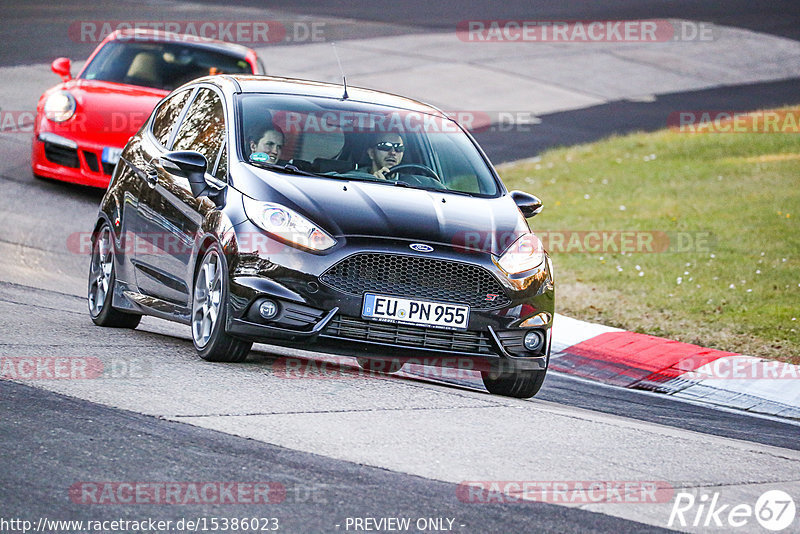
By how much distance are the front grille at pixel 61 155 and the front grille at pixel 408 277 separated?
7.37 meters

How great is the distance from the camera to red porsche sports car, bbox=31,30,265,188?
1341 centimetres

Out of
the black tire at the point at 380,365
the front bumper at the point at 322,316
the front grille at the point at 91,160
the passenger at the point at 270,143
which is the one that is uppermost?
the passenger at the point at 270,143

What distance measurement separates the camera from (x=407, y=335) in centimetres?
701

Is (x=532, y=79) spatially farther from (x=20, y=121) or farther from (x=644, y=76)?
(x=20, y=121)

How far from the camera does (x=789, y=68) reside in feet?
97.9

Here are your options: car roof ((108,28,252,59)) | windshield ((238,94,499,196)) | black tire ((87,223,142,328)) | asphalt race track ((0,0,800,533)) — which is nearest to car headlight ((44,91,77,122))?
car roof ((108,28,252,59))

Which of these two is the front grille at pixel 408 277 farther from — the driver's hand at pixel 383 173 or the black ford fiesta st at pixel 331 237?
the driver's hand at pixel 383 173

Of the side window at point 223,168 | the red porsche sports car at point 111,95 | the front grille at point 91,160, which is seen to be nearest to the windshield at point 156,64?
the red porsche sports car at point 111,95

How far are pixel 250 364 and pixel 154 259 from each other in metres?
1.24

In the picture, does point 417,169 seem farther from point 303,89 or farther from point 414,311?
point 414,311

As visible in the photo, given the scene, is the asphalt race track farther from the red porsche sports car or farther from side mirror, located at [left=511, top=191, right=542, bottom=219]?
the red porsche sports car

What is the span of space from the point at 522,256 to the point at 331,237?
1.14 meters

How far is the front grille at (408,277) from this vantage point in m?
6.90

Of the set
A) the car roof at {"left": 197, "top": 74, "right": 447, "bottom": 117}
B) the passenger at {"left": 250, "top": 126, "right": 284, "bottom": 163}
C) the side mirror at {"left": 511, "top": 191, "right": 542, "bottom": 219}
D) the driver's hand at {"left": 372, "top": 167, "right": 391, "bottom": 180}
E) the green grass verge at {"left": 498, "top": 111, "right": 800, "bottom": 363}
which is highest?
the car roof at {"left": 197, "top": 74, "right": 447, "bottom": 117}
